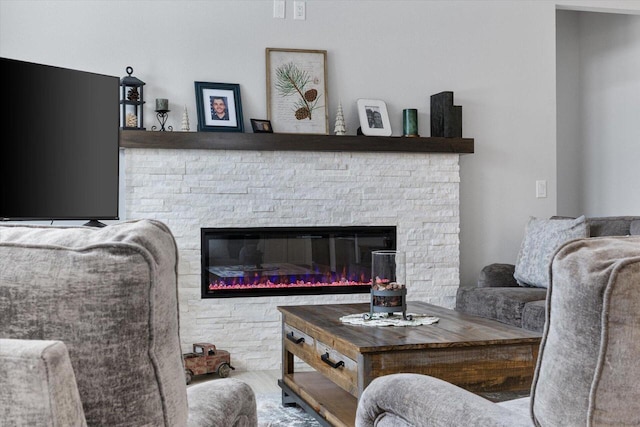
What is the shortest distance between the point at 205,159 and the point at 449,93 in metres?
1.65

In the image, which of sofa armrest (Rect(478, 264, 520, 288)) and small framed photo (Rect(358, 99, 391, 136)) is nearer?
sofa armrest (Rect(478, 264, 520, 288))

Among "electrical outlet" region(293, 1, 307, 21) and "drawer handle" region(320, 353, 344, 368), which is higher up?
"electrical outlet" region(293, 1, 307, 21)

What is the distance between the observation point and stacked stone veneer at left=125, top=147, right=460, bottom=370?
4715 mm

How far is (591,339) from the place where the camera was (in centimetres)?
123

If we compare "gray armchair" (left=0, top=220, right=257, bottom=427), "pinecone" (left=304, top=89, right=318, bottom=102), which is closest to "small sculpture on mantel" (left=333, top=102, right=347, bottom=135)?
"pinecone" (left=304, top=89, right=318, bottom=102)

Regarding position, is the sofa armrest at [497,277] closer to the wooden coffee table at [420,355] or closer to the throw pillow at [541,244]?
the throw pillow at [541,244]

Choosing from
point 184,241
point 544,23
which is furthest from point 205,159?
point 544,23

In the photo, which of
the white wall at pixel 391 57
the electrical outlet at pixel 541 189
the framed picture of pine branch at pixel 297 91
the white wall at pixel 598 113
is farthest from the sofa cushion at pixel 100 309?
the white wall at pixel 598 113

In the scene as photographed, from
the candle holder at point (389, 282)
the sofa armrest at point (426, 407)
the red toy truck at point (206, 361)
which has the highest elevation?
the candle holder at point (389, 282)

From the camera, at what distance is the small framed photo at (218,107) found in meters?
4.82

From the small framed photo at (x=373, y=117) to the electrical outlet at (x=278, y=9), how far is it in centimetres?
75

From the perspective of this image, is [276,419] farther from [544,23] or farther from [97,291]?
[544,23]

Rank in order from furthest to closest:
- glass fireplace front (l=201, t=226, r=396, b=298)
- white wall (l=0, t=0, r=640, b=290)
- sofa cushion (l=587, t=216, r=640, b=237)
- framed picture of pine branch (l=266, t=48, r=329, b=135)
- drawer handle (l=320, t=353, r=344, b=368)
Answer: framed picture of pine branch (l=266, t=48, r=329, b=135)
glass fireplace front (l=201, t=226, r=396, b=298)
white wall (l=0, t=0, r=640, b=290)
sofa cushion (l=587, t=216, r=640, b=237)
drawer handle (l=320, t=353, r=344, b=368)

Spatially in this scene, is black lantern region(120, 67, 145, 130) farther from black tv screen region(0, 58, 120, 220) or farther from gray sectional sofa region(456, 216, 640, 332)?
gray sectional sofa region(456, 216, 640, 332)
